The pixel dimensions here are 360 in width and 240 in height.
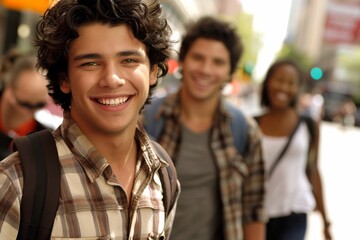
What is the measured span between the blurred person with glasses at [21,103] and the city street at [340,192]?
5197 millimetres

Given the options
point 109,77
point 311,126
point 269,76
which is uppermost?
point 269,76

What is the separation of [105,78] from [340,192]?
454 inches

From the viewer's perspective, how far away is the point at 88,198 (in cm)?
179

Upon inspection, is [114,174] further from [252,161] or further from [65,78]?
[252,161]

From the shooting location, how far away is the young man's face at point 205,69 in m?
3.56

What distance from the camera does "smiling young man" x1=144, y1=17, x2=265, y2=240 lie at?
3.29m

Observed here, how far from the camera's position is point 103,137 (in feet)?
6.33

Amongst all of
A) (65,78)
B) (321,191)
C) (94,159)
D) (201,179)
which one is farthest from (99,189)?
(321,191)

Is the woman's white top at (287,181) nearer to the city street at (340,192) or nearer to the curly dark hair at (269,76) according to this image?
the curly dark hair at (269,76)

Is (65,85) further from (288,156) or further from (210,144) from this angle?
(288,156)

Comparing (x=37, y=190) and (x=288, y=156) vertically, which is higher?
(x=288, y=156)

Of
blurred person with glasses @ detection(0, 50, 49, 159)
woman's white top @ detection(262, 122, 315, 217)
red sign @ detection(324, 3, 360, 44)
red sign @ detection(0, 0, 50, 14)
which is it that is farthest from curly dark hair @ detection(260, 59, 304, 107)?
red sign @ detection(324, 3, 360, 44)

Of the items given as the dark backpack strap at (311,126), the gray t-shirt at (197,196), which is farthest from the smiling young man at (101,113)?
the dark backpack strap at (311,126)

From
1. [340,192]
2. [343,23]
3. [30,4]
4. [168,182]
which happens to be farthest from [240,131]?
[343,23]
